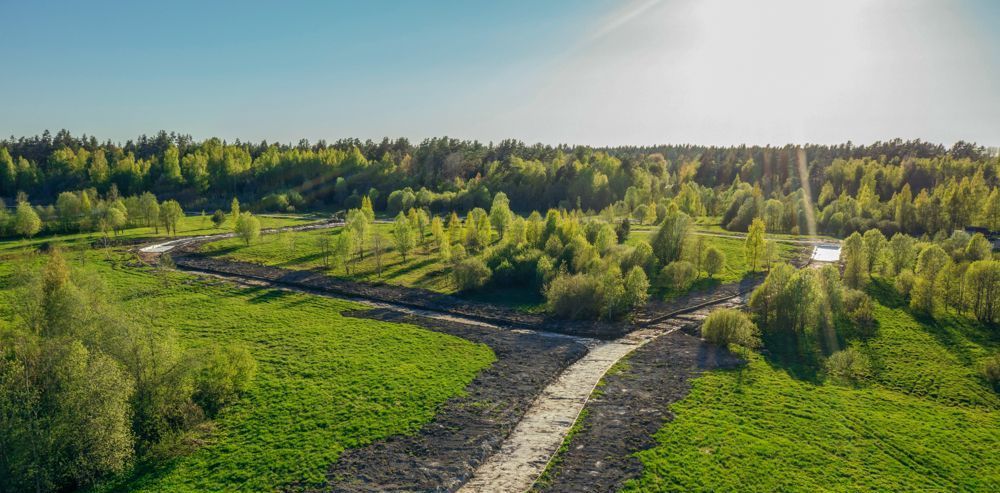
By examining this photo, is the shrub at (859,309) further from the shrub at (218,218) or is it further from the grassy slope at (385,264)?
the shrub at (218,218)

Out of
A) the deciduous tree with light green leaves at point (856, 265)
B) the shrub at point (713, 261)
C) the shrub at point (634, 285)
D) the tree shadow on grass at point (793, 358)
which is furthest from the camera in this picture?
the shrub at point (713, 261)

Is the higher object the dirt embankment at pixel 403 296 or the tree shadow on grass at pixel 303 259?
the tree shadow on grass at pixel 303 259

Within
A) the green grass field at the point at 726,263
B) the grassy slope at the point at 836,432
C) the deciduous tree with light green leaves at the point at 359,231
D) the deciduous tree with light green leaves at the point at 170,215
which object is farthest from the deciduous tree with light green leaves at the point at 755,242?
the deciduous tree with light green leaves at the point at 170,215

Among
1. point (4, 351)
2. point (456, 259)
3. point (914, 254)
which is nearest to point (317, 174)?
point (456, 259)

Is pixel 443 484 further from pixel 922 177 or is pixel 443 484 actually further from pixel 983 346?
pixel 922 177

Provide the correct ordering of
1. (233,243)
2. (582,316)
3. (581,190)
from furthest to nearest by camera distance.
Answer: (581,190), (233,243), (582,316)

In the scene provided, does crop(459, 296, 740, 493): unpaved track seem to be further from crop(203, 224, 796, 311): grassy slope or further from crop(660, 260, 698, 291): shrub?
crop(660, 260, 698, 291): shrub

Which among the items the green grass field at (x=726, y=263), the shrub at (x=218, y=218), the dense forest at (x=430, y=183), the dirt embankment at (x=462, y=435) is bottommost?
the dirt embankment at (x=462, y=435)
